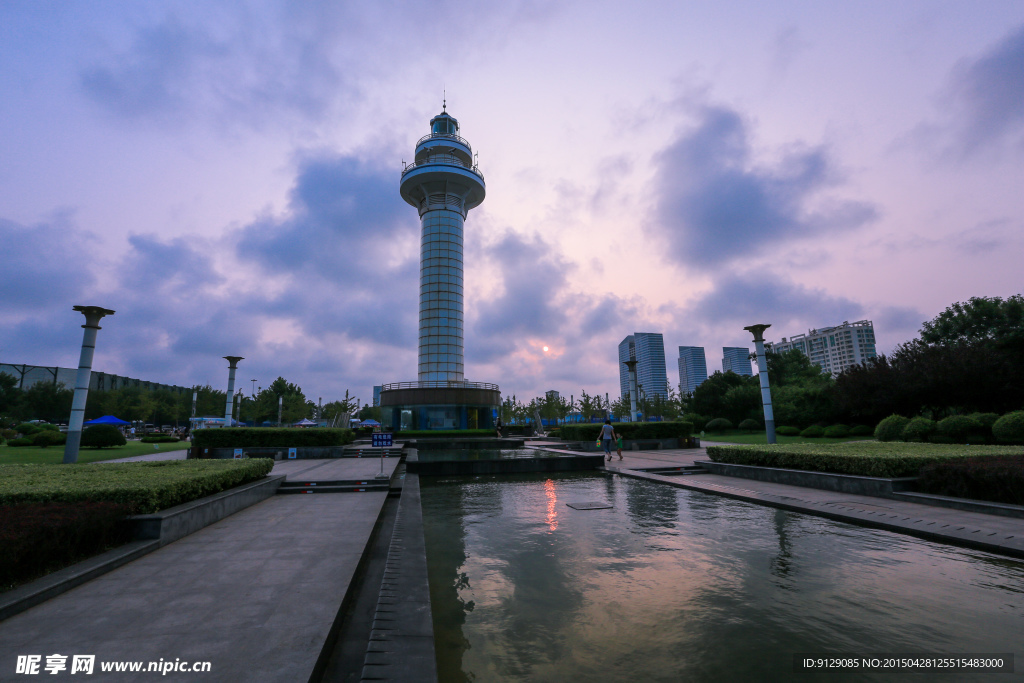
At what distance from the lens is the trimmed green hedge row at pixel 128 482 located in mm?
7367

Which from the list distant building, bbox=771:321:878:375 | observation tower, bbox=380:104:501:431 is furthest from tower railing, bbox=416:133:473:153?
distant building, bbox=771:321:878:375

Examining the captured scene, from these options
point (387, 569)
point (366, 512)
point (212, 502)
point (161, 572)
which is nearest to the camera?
point (387, 569)

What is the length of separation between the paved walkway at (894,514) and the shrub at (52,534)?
12.8 meters

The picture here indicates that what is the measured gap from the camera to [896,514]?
920 cm

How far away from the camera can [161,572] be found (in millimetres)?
6008

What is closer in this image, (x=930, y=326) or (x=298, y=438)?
(x=298, y=438)

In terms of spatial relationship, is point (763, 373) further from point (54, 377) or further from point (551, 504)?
point (54, 377)

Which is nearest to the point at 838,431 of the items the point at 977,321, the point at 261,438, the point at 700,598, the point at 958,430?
the point at 958,430

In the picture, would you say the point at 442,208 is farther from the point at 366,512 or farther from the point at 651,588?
the point at 651,588

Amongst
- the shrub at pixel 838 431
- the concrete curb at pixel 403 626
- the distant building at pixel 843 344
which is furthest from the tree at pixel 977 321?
the distant building at pixel 843 344

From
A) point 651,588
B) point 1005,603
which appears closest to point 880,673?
point 651,588

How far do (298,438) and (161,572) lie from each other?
2151 centimetres

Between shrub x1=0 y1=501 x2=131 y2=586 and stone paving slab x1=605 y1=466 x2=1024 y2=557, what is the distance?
12.8 meters

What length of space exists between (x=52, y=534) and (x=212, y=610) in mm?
3044
